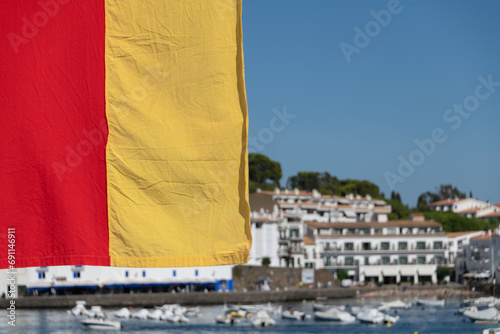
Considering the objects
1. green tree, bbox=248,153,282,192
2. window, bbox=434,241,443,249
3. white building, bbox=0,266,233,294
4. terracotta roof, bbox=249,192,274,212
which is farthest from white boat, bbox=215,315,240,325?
green tree, bbox=248,153,282,192

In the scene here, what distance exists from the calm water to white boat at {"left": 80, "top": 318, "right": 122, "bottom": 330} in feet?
1.09

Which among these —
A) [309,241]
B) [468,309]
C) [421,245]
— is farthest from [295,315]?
[421,245]

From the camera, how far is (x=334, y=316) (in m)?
43.7

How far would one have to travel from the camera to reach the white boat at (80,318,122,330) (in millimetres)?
40375

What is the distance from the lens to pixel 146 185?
2.45m

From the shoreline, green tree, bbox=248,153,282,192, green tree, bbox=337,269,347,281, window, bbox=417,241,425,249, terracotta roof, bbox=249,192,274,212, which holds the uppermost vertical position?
green tree, bbox=248,153,282,192

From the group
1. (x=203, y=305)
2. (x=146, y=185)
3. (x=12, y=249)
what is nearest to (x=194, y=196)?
(x=146, y=185)

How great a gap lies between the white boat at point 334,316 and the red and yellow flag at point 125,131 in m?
41.9

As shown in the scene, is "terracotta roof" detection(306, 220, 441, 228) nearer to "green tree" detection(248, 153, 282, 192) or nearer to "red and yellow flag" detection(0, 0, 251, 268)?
"green tree" detection(248, 153, 282, 192)

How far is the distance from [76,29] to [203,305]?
165ft

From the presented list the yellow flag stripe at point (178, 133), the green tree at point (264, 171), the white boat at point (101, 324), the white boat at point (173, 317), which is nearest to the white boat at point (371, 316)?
the white boat at point (173, 317)

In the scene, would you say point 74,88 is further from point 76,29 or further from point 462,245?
point 462,245

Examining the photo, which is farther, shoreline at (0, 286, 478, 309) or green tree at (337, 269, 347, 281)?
green tree at (337, 269, 347, 281)

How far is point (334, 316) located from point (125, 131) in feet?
139
